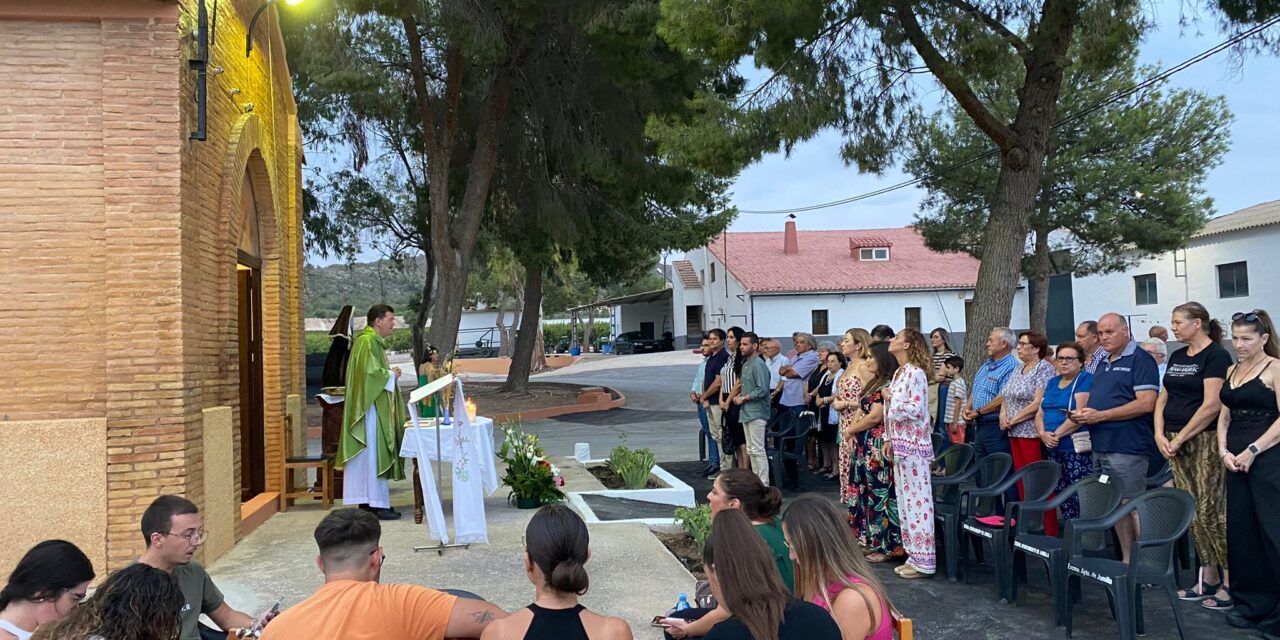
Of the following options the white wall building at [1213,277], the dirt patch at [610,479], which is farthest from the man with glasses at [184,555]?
the white wall building at [1213,277]

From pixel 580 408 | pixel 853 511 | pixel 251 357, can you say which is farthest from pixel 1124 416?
pixel 580 408

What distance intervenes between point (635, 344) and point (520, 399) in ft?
82.7

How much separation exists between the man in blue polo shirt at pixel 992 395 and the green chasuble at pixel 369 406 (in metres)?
4.94

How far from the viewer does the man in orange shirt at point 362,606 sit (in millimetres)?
2768

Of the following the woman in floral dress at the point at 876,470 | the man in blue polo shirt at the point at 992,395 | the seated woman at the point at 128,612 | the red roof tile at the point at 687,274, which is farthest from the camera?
the red roof tile at the point at 687,274

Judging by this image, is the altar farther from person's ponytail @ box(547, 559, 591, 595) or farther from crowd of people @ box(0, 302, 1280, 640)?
person's ponytail @ box(547, 559, 591, 595)

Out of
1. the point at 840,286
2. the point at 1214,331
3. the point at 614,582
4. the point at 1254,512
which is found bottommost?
the point at 614,582

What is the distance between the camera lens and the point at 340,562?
293 centimetres

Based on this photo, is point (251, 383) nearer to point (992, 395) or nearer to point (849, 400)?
point (849, 400)

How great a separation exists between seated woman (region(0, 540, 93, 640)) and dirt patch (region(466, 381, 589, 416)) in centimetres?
1728

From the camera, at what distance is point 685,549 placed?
289 inches

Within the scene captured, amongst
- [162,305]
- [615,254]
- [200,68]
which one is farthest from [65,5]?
[615,254]

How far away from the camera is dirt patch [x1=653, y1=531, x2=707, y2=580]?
672 centimetres

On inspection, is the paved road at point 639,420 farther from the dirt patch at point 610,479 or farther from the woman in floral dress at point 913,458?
the woman in floral dress at point 913,458
